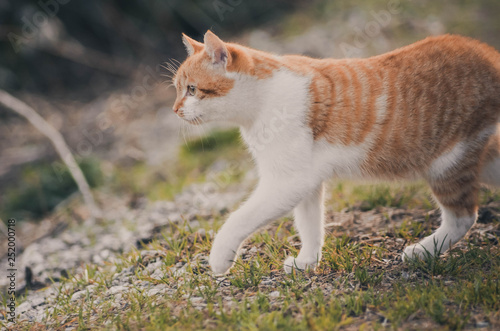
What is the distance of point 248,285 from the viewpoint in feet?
9.78

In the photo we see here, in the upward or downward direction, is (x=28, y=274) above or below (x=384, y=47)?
below

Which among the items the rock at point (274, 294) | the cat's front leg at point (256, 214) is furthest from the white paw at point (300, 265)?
the cat's front leg at point (256, 214)

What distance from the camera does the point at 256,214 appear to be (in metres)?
2.77

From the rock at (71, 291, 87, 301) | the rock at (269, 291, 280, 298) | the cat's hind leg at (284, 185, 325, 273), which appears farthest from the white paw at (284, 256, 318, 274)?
the rock at (71, 291, 87, 301)

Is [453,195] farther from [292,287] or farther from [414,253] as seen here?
[292,287]

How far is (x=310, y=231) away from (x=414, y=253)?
0.70 metres

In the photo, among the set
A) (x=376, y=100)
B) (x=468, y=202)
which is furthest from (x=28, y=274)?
(x=468, y=202)

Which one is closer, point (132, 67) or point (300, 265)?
point (300, 265)

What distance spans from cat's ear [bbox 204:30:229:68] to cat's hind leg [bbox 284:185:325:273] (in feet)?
3.54

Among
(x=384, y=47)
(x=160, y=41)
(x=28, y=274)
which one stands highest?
(x=160, y=41)

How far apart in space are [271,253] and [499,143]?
5.95 ft

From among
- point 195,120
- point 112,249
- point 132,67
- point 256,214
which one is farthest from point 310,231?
point 132,67

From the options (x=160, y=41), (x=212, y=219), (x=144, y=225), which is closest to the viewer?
(x=212, y=219)

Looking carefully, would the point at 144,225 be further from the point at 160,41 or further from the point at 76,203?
the point at 160,41
